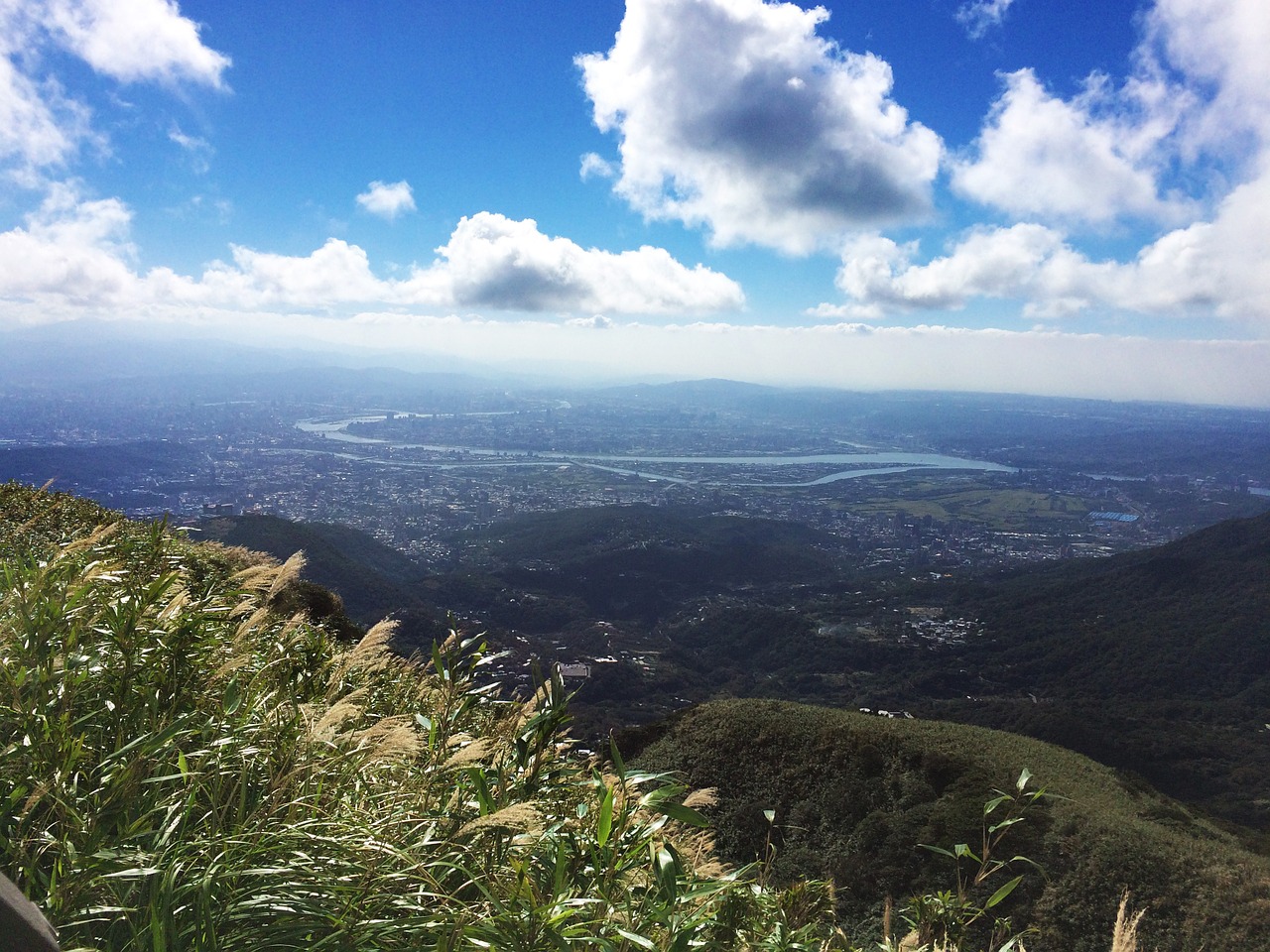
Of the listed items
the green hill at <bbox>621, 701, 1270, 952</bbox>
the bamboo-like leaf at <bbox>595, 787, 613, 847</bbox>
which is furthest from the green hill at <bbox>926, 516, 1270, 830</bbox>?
the bamboo-like leaf at <bbox>595, 787, 613, 847</bbox>

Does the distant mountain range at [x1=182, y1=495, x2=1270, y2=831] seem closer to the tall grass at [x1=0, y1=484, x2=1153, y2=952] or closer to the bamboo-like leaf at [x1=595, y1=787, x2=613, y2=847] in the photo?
the tall grass at [x1=0, y1=484, x2=1153, y2=952]

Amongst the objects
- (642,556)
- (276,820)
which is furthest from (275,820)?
(642,556)

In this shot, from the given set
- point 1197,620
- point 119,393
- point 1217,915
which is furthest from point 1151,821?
point 119,393

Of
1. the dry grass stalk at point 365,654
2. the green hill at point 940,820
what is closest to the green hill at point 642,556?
the green hill at point 940,820

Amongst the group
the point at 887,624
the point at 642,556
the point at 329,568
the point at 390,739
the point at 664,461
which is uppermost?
the point at 390,739

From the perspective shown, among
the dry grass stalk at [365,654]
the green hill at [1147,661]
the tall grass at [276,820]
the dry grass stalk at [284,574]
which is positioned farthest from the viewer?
the green hill at [1147,661]

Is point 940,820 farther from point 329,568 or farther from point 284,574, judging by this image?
point 329,568

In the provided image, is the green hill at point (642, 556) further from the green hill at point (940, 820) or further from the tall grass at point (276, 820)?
the tall grass at point (276, 820)

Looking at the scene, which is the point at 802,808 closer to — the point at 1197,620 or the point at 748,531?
the point at 1197,620
